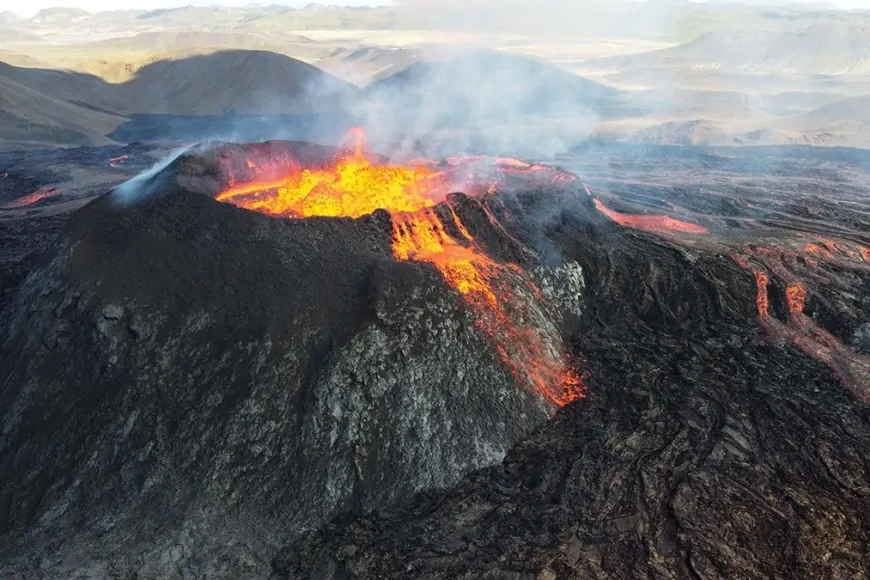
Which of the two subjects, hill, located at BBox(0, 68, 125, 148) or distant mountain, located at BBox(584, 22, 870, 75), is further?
distant mountain, located at BBox(584, 22, 870, 75)

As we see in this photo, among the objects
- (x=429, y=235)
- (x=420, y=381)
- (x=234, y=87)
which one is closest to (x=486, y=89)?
(x=234, y=87)

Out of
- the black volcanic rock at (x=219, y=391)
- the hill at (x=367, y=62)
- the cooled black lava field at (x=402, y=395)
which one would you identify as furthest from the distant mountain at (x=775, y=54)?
the black volcanic rock at (x=219, y=391)

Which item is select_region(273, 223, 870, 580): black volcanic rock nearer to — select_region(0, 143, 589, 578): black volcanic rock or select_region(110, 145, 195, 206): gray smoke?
select_region(0, 143, 589, 578): black volcanic rock

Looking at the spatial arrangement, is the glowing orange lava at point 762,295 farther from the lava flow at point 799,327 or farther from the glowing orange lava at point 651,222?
the glowing orange lava at point 651,222

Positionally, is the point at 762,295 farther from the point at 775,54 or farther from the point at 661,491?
the point at 775,54

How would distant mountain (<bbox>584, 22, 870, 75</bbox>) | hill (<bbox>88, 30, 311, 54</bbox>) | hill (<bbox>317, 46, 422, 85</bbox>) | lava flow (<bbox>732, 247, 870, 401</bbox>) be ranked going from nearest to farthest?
lava flow (<bbox>732, 247, 870, 401</bbox>) < hill (<bbox>317, 46, 422, 85</bbox>) < distant mountain (<bbox>584, 22, 870, 75</bbox>) < hill (<bbox>88, 30, 311, 54</bbox>)

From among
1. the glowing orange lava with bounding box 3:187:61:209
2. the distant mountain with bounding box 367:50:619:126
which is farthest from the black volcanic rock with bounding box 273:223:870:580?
the distant mountain with bounding box 367:50:619:126

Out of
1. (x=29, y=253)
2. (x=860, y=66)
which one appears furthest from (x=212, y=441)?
(x=860, y=66)
